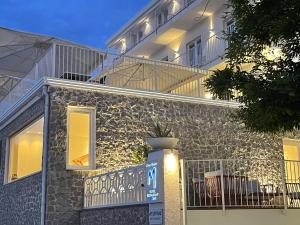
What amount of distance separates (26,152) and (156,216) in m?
8.00

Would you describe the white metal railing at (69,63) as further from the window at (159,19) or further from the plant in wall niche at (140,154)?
the window at (159,19)

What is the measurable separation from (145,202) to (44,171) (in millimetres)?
3721

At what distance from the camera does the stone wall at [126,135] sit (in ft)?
41.2

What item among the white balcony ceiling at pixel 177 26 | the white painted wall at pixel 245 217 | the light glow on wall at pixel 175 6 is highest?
the light glow on wall at pixel 175 6

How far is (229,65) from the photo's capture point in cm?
783

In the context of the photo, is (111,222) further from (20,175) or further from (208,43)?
(208,43)

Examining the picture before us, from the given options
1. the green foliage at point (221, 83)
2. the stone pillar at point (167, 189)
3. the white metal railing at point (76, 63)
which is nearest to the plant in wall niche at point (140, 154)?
the white metal railing at point (76, 63)

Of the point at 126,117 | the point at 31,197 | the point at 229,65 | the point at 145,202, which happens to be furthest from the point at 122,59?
the point at 229,65

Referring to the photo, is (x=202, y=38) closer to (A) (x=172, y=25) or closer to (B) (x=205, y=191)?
Answer: (A) (x=172, y=25)

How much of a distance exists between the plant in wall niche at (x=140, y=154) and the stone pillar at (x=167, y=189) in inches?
150

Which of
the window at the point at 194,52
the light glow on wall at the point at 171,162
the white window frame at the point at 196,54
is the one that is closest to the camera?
the light glow on wall at the point at 171,162

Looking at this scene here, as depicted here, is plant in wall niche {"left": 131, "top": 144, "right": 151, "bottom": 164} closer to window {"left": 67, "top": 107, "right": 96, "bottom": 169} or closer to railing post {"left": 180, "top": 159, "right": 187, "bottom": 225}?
window {"left": 67, "top": 107, "right": 96, "bottom": 169}

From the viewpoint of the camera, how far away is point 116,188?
11.4m

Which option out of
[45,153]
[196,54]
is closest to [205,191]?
[45,153]
